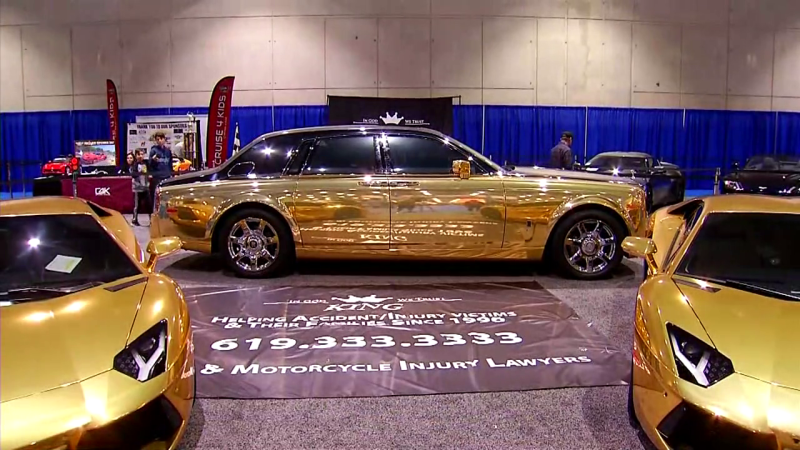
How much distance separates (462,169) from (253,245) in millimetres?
2334

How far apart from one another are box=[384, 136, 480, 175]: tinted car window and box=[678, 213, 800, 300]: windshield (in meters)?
3.15

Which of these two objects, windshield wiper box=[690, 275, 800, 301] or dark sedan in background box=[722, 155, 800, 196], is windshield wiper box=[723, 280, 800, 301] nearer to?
windshield wiper box=[690, 275, 800, 301]

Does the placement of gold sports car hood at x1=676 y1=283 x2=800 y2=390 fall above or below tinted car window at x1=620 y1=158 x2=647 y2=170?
below

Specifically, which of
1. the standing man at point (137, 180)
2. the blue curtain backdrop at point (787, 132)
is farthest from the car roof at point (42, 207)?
the blue curtain backdrop at point (787, 132)

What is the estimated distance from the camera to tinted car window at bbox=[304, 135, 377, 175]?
6.33 meters

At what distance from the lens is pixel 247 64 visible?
17.4 m

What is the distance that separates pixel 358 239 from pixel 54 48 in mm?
16187

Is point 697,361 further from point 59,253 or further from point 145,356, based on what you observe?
point 59,253

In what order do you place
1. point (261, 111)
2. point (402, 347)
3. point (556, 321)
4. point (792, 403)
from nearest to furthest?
1. point (792, 403)
2. point (402, 347)
3. point (556, 321)
4. point (261, 111)

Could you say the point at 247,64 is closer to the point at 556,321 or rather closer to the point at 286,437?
the point at 556,321

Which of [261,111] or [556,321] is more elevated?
[261,111]

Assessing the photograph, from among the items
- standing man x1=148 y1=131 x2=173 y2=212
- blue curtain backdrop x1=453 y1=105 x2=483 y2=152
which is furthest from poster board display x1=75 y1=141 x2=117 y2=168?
blue curtain backdrop x1=453 y1=105 x2=483 y2=152

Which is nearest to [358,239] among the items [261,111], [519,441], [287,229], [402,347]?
[287,229]

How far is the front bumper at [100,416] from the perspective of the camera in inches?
77.6
